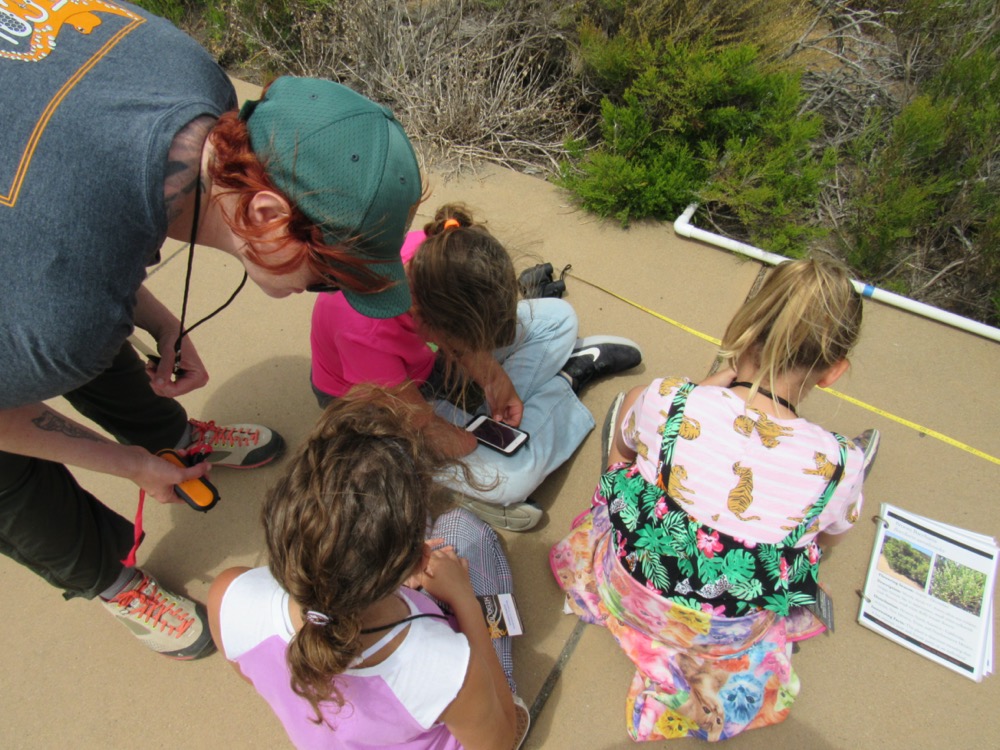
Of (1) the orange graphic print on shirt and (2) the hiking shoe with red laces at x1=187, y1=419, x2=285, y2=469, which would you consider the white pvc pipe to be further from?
(1) the orange graphic print on shirt

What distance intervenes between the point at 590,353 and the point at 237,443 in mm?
1367

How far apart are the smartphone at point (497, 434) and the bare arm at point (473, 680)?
20.2 inches

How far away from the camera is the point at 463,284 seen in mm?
1789

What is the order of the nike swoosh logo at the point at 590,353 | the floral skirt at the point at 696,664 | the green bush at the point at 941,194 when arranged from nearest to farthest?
1. the floral skirt at the point at 696,664
2. the nike swoosh logo at the point at 590,353
3. the green bush at the point at 941,194

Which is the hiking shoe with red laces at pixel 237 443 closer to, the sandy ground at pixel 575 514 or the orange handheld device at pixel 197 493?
the sandy ground at pixel 575 514

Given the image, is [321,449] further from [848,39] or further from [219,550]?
[848,39]

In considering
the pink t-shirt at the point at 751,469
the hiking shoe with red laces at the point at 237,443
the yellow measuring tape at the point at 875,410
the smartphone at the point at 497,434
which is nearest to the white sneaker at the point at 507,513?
the smartphone at the point at 497,434

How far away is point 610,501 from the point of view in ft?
5.74

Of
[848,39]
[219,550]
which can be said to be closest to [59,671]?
[219,550]

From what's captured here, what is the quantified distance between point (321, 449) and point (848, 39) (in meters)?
3.99

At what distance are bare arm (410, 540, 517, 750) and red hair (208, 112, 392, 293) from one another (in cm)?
72

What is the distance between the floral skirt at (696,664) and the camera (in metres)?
1.63

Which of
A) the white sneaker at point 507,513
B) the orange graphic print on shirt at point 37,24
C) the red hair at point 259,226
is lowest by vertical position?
the white sneaker at point 507,513

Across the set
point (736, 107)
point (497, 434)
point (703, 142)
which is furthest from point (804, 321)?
point (736, 107)
